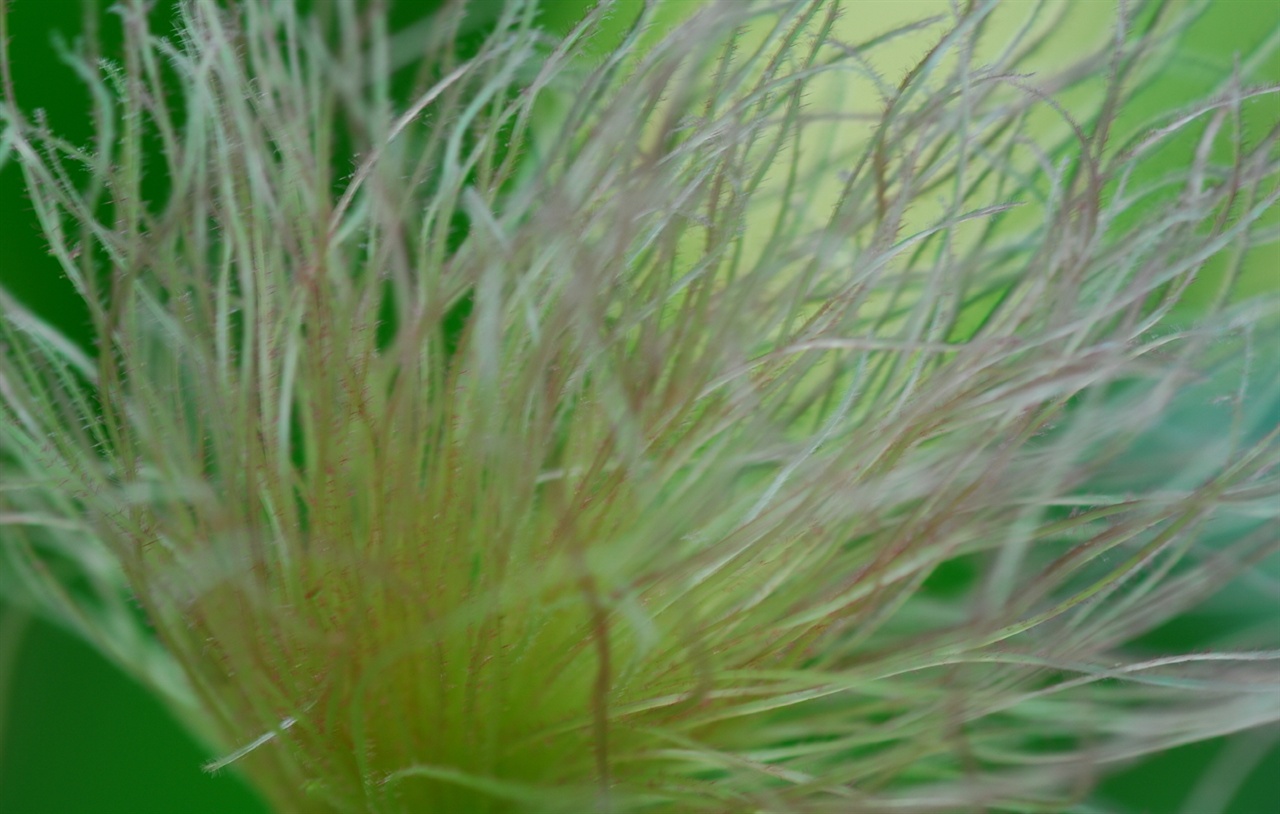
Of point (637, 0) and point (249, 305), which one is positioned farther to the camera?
point (637, 0)

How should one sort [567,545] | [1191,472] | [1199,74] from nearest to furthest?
1. [567,545]
2. [1191,472]
3. [1199,74]

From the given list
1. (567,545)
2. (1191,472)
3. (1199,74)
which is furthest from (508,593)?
(1199,74)

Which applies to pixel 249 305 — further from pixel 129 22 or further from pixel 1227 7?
pixel 1227 7

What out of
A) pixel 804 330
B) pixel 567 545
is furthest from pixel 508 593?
pixel 804 330

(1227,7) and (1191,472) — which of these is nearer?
(1191,472)

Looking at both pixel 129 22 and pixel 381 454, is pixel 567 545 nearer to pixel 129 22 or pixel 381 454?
pixel 381 454

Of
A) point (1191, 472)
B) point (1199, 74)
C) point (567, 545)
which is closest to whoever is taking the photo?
point (567, 545)

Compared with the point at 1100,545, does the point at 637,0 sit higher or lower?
higher
